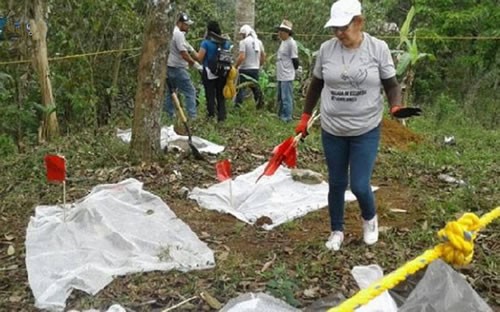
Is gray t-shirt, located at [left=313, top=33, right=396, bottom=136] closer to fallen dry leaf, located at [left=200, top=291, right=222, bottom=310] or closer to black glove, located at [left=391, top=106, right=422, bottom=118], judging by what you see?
black glove, located at [left=391, top=106, right=422, bottom=118]

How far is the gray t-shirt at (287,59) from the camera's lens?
890cm

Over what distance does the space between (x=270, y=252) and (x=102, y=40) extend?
19.7ft

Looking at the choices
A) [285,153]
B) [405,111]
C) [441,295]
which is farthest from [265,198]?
[441,295]

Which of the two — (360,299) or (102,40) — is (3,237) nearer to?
(360,299)

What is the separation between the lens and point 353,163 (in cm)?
372

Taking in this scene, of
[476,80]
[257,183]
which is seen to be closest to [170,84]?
[257,183]

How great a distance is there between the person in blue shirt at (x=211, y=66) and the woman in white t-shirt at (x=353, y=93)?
14.8ft

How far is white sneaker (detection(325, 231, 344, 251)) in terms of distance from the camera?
3.96 meters

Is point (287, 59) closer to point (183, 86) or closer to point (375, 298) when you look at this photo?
point (183, 86)

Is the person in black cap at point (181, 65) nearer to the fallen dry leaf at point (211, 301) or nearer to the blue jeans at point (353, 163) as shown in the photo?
the blue jeans at point (353, 163)

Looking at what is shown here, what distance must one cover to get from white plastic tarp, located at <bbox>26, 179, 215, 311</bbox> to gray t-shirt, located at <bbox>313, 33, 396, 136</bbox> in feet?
3.71

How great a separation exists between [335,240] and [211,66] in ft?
15.3

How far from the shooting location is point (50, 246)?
3.92m

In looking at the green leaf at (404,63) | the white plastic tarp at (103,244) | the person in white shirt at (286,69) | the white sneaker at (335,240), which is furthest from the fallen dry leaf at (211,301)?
the green leaf at (404,63)
